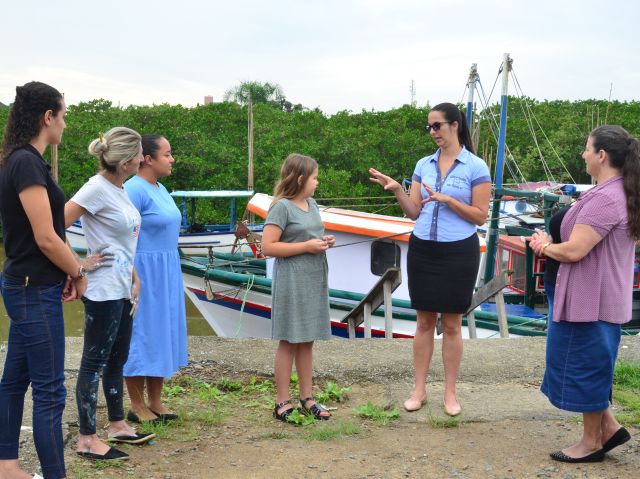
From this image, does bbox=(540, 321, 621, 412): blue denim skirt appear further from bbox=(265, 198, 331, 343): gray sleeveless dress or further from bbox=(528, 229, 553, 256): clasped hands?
bbox=(265, 198, 331, 343): gray sleeveless dress

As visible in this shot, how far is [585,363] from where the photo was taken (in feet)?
12.9

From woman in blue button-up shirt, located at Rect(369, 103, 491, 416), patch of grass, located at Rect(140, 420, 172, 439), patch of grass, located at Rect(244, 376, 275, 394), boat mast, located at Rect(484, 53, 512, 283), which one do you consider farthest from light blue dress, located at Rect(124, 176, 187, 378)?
boat mast, located at Rect(484, 53, 512, 283)

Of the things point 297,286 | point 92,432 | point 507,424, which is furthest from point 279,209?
point 507,424

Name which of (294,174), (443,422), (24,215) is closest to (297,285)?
(294,174)

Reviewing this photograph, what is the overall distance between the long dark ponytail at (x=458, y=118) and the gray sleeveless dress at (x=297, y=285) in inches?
40.7

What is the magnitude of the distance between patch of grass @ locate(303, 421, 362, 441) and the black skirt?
0.86 metres

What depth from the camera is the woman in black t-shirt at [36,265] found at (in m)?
3.22

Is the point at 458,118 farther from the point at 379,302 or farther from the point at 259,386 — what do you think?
the point at 379,302

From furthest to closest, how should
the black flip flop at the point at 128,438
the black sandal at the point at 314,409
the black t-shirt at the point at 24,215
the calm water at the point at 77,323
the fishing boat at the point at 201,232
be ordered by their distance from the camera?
the fishing boat at the point at 201,232 < the calm water at the point at 77,323 < the black sandal at the point at 314,409 < the black flip flop at the point at 128,438 < the black t-shirt at the point at 24,215

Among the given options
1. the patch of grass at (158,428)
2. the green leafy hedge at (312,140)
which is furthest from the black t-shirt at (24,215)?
the green leafy hedge at (312,140)

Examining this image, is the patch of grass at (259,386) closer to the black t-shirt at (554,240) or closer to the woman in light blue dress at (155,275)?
the woman in light blue dress at (155,275)

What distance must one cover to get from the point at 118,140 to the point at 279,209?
1.11 meters

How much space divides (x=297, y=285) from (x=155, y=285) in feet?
2.78

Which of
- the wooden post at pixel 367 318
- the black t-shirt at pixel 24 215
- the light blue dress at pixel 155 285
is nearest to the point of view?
the black t-shirt at pixel 24 215
